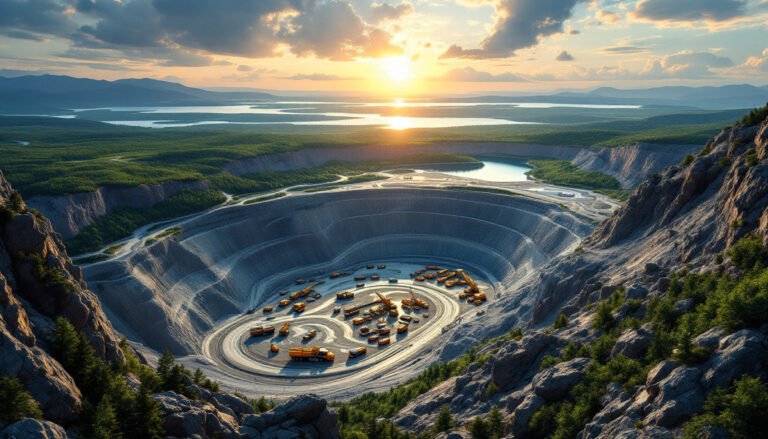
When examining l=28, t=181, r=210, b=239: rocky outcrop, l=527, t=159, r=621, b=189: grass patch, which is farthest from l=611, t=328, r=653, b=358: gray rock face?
l=527, t=159, r=621, b=189: grass patch

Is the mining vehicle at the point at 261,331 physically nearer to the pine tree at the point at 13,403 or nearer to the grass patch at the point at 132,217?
the grass patch at the point at 132,217

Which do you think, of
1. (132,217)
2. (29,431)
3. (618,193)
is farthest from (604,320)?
(618,193)

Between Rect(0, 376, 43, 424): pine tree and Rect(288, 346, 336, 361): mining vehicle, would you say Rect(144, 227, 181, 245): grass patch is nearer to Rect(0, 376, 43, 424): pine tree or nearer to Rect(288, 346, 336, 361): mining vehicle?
Rect(288, 346, 336, 361): mining vehicle

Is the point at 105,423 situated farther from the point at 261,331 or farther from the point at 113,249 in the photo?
the point at 113,249

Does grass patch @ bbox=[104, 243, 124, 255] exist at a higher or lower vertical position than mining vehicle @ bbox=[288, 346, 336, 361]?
higher

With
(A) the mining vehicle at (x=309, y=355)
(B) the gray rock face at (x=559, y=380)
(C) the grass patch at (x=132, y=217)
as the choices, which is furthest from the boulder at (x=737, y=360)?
(C) the grass patch at (x=132, y=217)
